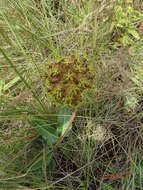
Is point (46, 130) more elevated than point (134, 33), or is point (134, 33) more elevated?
point (134, 33)

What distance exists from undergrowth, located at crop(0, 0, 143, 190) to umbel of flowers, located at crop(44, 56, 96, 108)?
16 millimetres

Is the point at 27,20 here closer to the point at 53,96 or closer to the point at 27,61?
the point at 27,61

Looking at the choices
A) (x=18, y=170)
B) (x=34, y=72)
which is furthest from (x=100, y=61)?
(x=18, y=170)

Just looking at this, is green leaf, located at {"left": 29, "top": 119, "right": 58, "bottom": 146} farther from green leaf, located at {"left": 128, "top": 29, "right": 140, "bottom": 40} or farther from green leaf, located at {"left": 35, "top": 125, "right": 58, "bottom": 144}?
green leaf, located at {"left": 128, "top": 29, "right": 140, "bottom": 40}

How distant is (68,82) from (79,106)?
0.15m

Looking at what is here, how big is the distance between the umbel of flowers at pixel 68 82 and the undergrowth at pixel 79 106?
0.6 inches

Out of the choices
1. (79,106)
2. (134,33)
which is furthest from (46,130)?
(134,33)

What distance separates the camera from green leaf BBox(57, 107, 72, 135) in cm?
77

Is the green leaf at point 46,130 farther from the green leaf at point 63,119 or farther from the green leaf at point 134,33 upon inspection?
the green leaf at point 134,33

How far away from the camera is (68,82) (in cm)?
71

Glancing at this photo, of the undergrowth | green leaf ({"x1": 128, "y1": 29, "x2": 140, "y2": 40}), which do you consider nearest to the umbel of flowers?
the undergrowth

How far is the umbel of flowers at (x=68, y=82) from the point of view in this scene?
2.34 ft

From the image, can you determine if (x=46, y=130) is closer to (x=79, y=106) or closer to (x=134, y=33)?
(x=79, y=106)

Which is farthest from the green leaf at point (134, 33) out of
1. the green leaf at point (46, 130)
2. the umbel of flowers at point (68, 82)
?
the green leaf at point (46, 130)
